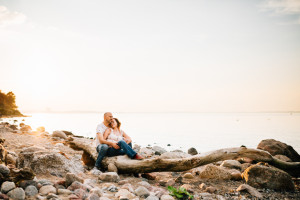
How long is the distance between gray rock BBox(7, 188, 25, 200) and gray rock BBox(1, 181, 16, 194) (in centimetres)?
10

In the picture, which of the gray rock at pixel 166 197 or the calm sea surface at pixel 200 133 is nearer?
the gray rock at pixel 166 197

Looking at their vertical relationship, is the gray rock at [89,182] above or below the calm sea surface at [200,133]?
above

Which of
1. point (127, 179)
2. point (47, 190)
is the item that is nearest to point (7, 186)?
point (47, 190)

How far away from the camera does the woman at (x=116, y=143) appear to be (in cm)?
663

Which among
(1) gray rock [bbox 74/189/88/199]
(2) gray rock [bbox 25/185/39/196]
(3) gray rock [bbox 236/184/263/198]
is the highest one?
(2) gray rock [bbox 25/185/39/196]

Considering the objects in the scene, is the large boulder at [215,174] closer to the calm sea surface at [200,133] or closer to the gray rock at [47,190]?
the gray rock at [47,190]

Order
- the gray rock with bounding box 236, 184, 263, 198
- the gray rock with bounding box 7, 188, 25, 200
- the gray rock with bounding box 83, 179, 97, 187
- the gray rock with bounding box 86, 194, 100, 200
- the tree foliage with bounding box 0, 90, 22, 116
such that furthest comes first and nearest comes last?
the tree foliage with bounding box 0, 90, 22, 116
the gray rock with bounding box 236, 184, 263, 198
the gray rock with bounding box 83, 179, 97, 187
the gray rock with bounding box 86, 194, 100, 200
the gray rock with bounding box 7, 188, 25, 200

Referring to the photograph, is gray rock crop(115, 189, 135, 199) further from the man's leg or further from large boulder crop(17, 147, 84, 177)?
the man's leg

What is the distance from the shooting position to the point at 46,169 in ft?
17.3

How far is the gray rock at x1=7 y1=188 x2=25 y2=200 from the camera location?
3379 millimetres

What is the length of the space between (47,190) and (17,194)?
565 millimetres

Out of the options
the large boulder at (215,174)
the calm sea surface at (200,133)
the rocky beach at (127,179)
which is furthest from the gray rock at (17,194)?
the calm sea surface at (200,133)

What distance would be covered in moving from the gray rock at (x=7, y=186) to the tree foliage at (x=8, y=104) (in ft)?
236

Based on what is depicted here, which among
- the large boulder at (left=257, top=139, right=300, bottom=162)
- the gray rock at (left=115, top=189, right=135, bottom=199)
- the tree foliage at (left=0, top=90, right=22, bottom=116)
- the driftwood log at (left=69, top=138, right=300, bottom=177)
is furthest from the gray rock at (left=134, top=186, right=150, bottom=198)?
the tree foliage at (left=0, top=90, right=22, bottom=116)
